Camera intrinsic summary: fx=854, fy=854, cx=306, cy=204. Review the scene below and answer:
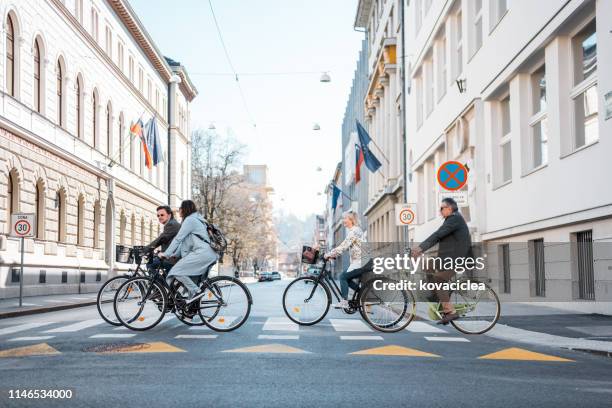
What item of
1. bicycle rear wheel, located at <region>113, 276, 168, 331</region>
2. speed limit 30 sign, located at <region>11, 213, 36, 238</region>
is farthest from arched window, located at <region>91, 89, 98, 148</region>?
bicycle rear wheel, located at <region>113, 276, 168, 331</region>

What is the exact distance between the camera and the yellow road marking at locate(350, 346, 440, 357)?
9234 mm

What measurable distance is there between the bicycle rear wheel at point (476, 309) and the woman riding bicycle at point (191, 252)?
340cm

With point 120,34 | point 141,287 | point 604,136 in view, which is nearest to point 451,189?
point 604,136

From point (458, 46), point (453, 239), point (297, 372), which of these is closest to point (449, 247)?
point (453, 239)

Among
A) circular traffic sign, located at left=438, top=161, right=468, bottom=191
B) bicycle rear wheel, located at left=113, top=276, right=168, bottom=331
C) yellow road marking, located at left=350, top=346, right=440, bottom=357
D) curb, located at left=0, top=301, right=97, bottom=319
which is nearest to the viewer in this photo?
yellow road marking, located at left=350, top=346, right=440, bottom=357

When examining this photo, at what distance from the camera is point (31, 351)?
934 cm

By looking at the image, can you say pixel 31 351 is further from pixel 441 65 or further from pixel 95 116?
pixel 95 116

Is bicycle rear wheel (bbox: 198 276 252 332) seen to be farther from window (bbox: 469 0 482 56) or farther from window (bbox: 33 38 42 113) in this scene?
window (bbox: 33 38 42 113)

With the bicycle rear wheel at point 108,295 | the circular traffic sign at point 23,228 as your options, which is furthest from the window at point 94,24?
the bicycle rear wheel at point 108,295

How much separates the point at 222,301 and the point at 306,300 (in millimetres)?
1555

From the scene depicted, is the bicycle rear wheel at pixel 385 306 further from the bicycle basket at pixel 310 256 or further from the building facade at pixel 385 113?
the building facade at pixel 385 113

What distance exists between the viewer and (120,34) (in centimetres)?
4553

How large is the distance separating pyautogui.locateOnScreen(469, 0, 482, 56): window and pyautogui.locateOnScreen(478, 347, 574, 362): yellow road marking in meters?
15.6

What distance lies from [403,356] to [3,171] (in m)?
20.3
